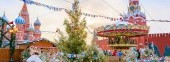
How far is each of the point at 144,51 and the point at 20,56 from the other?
6.88 meters

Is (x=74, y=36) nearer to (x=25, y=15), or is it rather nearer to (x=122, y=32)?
(x=122, y=32)

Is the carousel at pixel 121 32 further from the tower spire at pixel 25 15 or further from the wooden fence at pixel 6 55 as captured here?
the tower spire at pixel 25 15

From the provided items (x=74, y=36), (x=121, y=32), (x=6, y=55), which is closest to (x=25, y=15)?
(x=121, y=32)

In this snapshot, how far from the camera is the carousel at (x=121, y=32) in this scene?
→ 25844mm

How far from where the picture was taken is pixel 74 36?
1172 cm

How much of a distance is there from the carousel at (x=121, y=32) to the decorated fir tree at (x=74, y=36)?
560 inches

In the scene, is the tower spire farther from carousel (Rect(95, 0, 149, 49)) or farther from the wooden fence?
the wooden fence

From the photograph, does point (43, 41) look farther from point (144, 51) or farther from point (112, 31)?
point (144, 51)

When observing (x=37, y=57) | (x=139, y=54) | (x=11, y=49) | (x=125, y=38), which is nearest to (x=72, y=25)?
(x=37, y=57)

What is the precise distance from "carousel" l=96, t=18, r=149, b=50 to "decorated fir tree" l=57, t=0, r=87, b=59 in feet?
46.7

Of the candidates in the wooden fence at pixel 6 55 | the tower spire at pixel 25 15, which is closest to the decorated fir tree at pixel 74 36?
the wooden fence at pixel 6 55

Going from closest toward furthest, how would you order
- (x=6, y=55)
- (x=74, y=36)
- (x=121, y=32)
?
(x=74, y=36), (x=6, y=55), (x=121, y=32)

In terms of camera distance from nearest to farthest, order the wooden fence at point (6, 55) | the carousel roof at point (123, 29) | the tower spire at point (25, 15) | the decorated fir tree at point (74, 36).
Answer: the decorated fir tree at point (74, 36)
the wooden fence at point (6, 55)
the carousel roof at point (123, 29)
the tower spire at point (25, 15)

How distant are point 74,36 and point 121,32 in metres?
15.1
